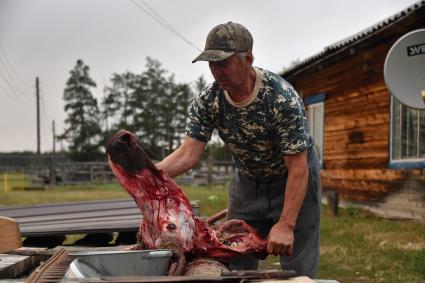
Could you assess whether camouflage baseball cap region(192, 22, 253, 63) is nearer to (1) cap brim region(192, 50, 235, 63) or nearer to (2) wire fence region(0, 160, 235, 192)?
(1) cap brim region(192, 50, 235, 63)

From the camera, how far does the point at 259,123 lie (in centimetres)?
316

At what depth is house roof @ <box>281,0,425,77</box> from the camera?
10.4 m

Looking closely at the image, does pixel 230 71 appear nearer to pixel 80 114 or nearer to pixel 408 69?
pixel 408 69

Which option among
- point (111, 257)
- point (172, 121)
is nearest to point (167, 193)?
point (111, 257)

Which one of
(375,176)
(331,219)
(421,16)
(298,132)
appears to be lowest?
(331,219)

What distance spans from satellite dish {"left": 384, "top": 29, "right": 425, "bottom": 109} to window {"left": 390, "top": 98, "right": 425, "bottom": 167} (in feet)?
11.9

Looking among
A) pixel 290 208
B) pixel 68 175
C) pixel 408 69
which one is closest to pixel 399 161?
pixel 408 69

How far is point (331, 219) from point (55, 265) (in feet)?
34.1

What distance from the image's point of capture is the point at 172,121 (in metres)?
63.0

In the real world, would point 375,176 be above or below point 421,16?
below

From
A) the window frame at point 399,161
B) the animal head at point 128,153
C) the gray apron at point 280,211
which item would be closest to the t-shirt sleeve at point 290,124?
the gray apron at point 280,211

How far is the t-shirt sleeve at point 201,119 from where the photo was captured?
331cm

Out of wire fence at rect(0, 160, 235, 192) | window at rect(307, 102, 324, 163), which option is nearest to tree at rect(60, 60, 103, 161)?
wire fence at rect(0, 160, 235, 192)

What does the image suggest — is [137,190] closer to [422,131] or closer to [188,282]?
[188,282]
